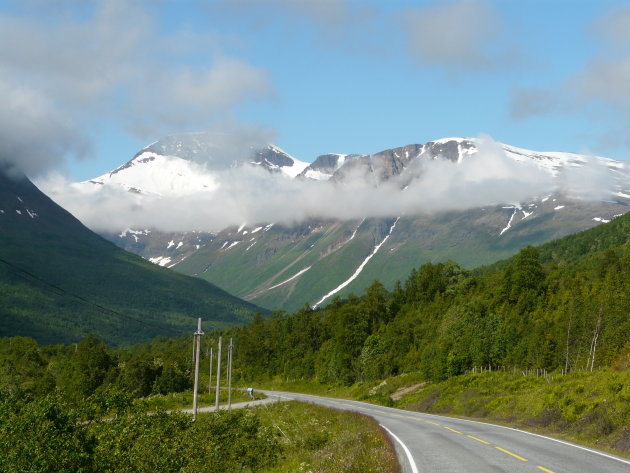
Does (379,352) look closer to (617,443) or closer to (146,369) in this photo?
(146,369)

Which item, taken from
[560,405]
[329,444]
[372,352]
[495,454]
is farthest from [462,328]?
[495,454]

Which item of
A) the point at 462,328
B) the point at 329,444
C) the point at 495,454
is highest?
the point at 462,328

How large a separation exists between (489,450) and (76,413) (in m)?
30.2

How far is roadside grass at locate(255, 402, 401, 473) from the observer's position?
86.3ft

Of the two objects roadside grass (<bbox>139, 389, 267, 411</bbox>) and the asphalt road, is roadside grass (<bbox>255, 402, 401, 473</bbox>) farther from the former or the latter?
roadside grass (<bbox>139, 389, 267, 411</bbox>)

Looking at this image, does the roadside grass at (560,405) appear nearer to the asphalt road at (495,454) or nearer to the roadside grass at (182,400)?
the asphalt road at (495,454)

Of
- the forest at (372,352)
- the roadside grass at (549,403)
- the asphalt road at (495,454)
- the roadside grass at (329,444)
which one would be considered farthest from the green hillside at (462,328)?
the asphalt road at (495,454)

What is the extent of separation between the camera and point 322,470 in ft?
84.8

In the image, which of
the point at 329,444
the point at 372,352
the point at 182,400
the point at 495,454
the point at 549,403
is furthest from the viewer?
the point at 372,352

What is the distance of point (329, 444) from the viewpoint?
38094mm

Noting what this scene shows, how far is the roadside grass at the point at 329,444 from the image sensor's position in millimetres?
26297

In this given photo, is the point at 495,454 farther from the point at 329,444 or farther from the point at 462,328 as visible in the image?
the point at 462,328

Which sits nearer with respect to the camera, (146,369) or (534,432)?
(534,432)

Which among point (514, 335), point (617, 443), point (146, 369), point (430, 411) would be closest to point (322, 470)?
point (617, 443)
